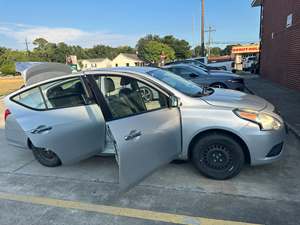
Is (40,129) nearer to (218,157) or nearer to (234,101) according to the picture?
(218,157)

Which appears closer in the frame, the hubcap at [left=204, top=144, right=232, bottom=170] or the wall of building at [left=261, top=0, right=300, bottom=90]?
the hubcap at [left=204, top=144, right=232, bottom=170]

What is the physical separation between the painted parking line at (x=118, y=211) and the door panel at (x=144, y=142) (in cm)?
34

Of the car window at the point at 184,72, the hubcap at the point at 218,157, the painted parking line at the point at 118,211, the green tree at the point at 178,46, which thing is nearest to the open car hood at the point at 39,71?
the painted parking line at the point at 118,211

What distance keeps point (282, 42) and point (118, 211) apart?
13.7 m

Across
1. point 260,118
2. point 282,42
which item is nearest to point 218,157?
point 260,118

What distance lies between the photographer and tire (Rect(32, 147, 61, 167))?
181 inches

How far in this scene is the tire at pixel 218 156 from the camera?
3.70 meters

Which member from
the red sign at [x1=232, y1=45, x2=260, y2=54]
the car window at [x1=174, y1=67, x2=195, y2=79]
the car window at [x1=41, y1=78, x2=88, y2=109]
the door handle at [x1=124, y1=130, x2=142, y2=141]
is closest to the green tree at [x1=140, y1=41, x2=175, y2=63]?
the red sign at [x1=232, y1=45, x2=260, y2=54]

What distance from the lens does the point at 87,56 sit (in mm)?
112500

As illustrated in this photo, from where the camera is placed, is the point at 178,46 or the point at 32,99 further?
the point at 178,46

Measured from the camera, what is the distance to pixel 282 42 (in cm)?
1403

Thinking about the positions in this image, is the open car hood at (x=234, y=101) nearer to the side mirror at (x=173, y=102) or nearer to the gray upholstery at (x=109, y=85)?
the side mirror at (x=173, y=102)

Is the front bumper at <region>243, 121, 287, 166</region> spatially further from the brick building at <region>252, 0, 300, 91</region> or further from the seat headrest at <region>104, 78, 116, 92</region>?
the brick building at <region>252, 0, 300, 91</region>

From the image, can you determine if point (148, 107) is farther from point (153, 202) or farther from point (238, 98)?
point (238, 98)
